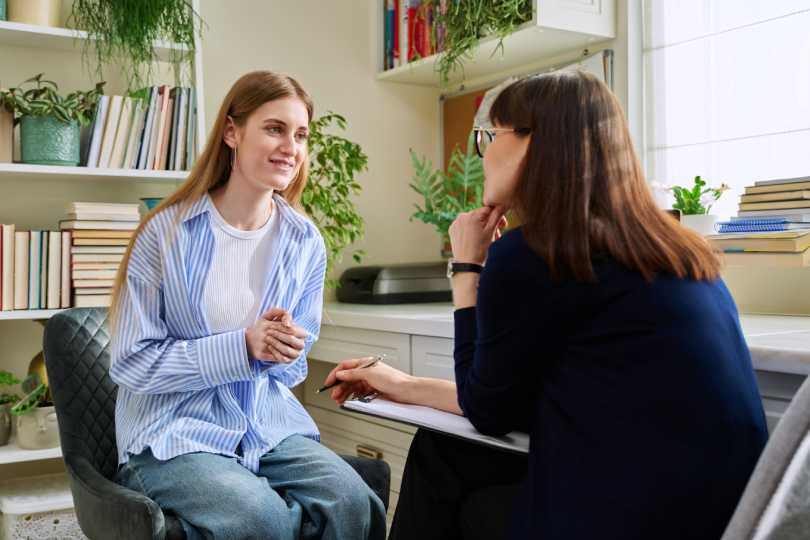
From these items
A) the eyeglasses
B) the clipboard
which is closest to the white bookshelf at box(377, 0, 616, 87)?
the eyeglasses

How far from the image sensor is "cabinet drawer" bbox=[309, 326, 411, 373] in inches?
93.4

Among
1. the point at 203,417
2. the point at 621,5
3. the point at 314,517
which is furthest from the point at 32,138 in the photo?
the point at 621,5

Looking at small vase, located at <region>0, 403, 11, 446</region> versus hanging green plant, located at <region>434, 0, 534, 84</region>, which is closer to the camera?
small vase, located at <region>0, 403, 11, 446</region>

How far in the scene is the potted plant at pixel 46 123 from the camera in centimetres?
233

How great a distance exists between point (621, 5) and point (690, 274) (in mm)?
1762

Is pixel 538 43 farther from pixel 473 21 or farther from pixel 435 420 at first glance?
pixel 435 420

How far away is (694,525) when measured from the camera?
3.36 feet

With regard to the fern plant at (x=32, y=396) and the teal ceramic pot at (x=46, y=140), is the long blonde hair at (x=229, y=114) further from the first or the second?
the fern plant at (x=32, y=396)

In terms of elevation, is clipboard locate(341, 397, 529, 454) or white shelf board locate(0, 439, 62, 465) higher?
clipboard locate(341, 397, 529, 454)

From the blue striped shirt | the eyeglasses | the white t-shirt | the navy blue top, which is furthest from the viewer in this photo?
the white t-shirt

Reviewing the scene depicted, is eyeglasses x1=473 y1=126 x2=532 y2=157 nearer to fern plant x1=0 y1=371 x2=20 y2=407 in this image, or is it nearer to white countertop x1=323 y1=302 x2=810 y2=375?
white countertop x1=323 y1=302 x2=810 y2=375

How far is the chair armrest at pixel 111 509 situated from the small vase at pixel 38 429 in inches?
Result: 32.1

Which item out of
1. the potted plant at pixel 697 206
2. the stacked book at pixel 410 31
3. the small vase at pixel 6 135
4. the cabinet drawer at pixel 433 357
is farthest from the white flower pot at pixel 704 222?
the small vase at pixel 6 135

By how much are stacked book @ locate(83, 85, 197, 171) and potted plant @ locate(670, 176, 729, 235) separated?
4.59 feet
